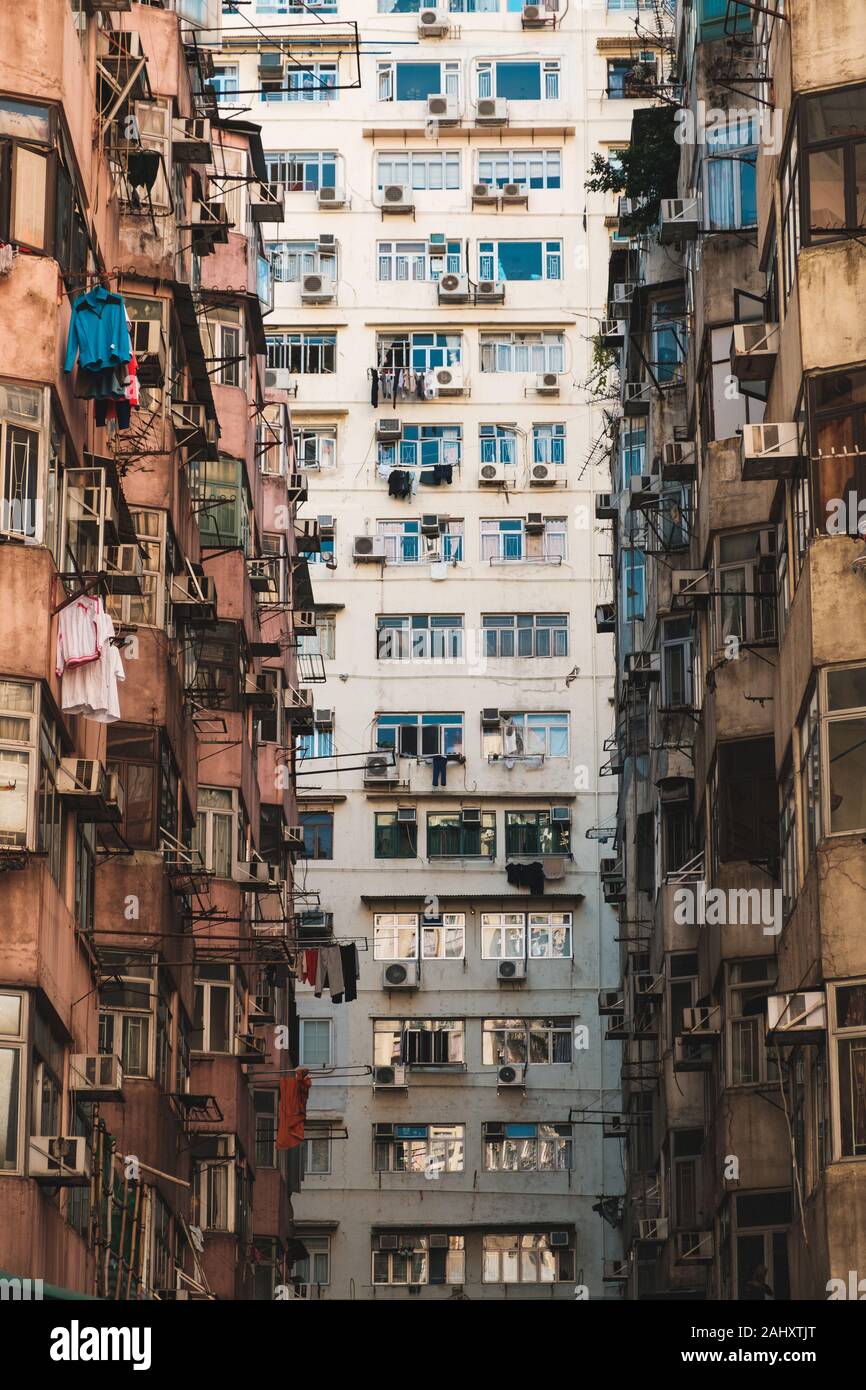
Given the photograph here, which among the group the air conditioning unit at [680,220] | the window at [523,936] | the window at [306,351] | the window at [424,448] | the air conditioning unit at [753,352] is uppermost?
the window at [306,351]

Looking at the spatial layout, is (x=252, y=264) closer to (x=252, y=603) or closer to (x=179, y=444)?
(x=252, y=603)

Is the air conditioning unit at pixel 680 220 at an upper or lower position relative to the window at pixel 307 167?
lower

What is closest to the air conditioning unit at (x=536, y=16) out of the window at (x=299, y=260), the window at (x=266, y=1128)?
the window at (x=299, y=260)

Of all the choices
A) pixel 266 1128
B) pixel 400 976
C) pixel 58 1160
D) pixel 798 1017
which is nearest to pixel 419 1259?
pixel 400 976

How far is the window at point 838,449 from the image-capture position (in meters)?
25.0

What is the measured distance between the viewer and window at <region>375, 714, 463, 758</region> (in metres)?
58.9

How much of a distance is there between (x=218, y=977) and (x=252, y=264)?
1085 centimetres

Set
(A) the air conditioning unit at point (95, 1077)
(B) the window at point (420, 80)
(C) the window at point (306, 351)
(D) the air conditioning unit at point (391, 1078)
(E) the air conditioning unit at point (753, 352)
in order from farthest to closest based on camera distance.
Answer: (B) the window at point (420, 80), (C) the window at point (306, 351), (D) the air conditioning unit at point (391, 1078), (E) the air conditioning unit at point (753, 352), (A) the air conditioning unit at point (95, 1077)

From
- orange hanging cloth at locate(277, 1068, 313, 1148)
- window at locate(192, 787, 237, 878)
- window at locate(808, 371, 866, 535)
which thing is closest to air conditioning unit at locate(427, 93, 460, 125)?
orange hanging cloth at locate(277, 1068, 313, 1148)

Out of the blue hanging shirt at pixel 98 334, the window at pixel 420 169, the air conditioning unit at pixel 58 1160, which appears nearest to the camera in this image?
the air conditioning unit at pixel 58 1160

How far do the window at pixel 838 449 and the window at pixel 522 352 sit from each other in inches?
1457

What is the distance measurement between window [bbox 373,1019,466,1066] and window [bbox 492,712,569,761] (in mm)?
6137

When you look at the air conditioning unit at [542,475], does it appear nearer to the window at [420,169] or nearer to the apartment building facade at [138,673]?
the window at [420,169]

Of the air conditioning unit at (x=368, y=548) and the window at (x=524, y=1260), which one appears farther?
the air conditioning unit at (x=368, y=548)
